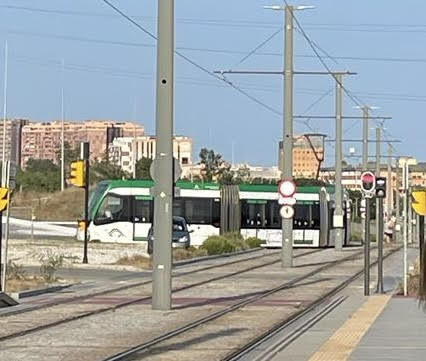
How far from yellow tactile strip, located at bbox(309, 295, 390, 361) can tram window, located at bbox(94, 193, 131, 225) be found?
115 feet

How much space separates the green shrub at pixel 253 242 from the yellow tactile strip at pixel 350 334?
36.3 meters

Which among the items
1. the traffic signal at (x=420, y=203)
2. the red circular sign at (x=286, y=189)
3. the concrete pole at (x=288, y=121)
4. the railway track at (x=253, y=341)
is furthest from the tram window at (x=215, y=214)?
the traffic signal at (x=420, y=203)

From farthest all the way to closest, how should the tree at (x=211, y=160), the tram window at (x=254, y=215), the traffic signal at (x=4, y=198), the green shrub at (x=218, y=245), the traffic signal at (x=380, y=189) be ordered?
the tree at (x=211, y=160), the tram window at (x=254, y=215), the green shrub at (x=218, y=245), the traffic signal at (x=380, y=189), the traffic signal at (x=4, y=198)

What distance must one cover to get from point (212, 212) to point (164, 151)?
1560 inches

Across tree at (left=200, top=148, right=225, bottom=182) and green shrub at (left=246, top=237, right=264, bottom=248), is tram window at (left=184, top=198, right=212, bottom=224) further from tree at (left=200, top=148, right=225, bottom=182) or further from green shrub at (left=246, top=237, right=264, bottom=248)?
tree at (left=200, top=148, right=225, bottom=182)

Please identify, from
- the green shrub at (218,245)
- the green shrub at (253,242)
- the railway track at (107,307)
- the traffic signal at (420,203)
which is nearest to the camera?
the railway track at (107,307)

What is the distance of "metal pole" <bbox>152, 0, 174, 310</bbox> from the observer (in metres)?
22.9

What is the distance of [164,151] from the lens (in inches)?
902

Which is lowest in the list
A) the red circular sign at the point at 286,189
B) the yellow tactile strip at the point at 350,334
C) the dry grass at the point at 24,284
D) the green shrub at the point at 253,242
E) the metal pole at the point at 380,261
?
the green shrub at the point at 253,242

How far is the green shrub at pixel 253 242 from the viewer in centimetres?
6175

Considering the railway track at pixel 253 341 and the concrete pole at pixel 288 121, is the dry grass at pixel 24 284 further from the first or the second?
the concrete pole at pixel 288 121

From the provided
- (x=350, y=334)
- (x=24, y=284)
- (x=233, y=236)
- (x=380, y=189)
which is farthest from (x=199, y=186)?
(x=350, y=334)

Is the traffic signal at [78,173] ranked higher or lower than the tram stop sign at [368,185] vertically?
higher

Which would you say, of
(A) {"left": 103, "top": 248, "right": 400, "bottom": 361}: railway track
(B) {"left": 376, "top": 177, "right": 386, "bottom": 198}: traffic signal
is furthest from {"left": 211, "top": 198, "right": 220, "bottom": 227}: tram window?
(B) {"left": 376, "top": 177, "right": 386, "bottom": 198}: traffic signal
